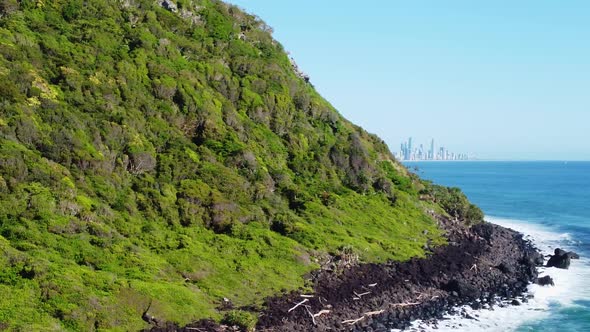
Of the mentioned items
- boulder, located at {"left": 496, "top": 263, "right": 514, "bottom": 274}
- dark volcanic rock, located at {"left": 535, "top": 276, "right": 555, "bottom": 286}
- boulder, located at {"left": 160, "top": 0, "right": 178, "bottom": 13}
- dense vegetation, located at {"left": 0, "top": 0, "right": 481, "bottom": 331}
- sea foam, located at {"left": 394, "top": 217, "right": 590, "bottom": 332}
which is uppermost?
boulder, located at {"left": 160, "top": 0, "right": 178, "bottom": 13}

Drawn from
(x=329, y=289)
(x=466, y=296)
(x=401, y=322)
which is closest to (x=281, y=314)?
(x=329, y=289)

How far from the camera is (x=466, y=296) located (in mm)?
50406

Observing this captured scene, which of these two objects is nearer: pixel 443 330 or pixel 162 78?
pixel 443 330

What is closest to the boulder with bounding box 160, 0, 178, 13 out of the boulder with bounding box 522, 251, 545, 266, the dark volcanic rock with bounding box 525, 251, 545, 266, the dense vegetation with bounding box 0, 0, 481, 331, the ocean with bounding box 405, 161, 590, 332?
the dense vegetation with bounding box 0, 0, 481, 331

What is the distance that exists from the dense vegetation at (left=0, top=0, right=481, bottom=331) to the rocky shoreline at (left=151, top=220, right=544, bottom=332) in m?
2.12

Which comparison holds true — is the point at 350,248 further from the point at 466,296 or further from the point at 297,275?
the point at 466,296

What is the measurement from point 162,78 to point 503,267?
145ft

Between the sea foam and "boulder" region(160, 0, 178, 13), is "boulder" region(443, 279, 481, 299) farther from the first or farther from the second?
"boulder" region(160, 0, 178, 13)

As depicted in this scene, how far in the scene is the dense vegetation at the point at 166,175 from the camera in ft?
119

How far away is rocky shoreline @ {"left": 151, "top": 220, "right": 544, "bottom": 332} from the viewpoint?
3950 cm

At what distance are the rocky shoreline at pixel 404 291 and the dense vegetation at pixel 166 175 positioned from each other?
212 cm

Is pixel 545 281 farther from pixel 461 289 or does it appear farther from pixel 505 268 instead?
pixel 461 289

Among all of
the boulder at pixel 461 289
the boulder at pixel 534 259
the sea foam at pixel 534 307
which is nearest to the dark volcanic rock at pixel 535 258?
the boulder at pixel 534 259

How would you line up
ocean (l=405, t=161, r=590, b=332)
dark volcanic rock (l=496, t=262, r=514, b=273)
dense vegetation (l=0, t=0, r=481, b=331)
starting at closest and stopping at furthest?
dense vegetation (l=0, t=0, r=481, b=331)
ocean (l=405, t=161, r=590, b=332)
dark volcanic rock (l=496, t=262, r=514, b=273)
